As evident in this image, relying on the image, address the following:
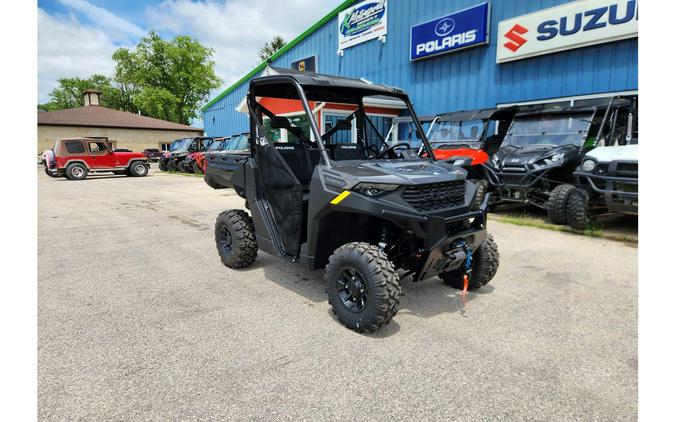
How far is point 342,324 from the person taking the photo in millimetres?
3283

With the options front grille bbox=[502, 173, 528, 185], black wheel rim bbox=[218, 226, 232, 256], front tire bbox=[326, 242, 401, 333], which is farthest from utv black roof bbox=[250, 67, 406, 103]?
front grille bbox=[502, 173, 528, 185]

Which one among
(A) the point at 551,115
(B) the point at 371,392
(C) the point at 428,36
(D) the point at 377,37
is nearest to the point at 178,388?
(B) the point at 371,392

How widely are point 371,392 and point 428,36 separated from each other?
13.2 m

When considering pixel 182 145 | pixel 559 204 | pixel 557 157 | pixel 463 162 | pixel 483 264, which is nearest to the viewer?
pixel 483 264

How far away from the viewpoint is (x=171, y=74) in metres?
54.3

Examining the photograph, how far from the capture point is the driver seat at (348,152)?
4.11 meters

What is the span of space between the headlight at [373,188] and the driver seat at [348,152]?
3.45 ft

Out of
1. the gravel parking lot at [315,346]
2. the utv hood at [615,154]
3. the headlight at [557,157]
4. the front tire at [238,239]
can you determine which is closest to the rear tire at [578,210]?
the utv hood at [615,154]

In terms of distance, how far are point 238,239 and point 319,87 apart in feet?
6.55

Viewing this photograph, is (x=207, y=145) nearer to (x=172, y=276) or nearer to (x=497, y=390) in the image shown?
(x=172, y=276)

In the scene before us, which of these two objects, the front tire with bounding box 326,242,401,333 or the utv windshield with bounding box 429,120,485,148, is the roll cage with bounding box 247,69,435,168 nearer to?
the front tire with bounding box 326,242,401,333

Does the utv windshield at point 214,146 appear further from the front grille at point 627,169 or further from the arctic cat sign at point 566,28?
the front grille at point 627,169

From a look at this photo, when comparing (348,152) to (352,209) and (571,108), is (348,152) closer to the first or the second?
(352,209)

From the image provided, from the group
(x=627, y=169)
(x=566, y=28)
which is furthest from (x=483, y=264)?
(x=566, y=28)
